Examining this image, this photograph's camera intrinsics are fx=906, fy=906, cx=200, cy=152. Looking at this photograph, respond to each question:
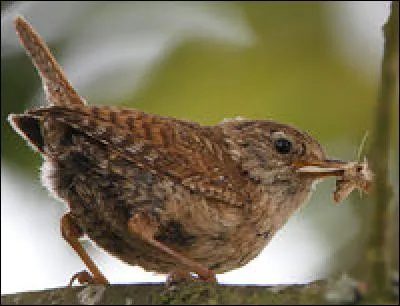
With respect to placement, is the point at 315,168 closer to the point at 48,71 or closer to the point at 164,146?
the point at 164,146

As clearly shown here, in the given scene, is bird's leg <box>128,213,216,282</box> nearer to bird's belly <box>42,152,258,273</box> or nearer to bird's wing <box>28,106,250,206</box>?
bird's belly <box>42,152,258,273</box>

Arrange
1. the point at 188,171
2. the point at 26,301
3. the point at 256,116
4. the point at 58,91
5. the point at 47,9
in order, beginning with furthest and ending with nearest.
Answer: the point at 47,9
the point at 256,116
the point at 58,91
the point at 188,171
the point at 26,301

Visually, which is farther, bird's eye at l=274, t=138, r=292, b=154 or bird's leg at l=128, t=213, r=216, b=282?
bird's eye at l=274, t=138, r=292, b=154

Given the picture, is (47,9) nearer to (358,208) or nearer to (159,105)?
(159,105)

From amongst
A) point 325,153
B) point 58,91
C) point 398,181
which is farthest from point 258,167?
point 58,91

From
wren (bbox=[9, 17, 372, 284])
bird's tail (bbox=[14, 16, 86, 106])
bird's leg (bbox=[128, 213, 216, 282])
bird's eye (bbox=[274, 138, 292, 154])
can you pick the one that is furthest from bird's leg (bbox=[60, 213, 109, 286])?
bird's eye (bbox=[274, 138, 292, 154])
